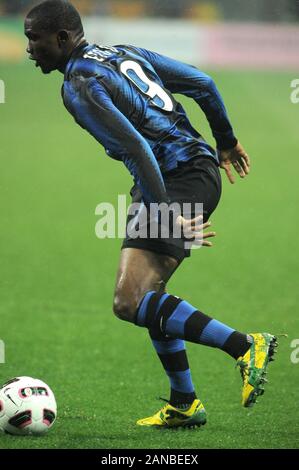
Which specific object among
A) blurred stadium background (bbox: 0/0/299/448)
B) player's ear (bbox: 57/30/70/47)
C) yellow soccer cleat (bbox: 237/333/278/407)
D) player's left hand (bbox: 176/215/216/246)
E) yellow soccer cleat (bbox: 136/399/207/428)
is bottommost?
blurred stadium background (bbox: 0/0/299/448)

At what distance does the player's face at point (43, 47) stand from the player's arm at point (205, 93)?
546 millimetres

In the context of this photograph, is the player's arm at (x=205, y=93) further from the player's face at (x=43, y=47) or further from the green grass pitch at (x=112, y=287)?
the green grass pitch at (x=112, y=287)

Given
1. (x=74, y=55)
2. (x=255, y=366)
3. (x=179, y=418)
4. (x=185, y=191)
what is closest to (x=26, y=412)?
(x=179, y=418)

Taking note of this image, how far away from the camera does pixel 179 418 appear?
4.90 meters

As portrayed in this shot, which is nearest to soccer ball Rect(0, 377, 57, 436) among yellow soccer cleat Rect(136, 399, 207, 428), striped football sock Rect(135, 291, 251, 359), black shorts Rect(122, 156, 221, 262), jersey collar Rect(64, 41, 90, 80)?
yellow soccer cleat Rect(136, 399, 207, 428)

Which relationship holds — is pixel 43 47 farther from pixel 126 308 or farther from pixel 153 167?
pixel 126 308

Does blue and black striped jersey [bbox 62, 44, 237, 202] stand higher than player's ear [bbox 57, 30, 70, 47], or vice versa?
player's ear [bbox 57, 30, 70, 47]

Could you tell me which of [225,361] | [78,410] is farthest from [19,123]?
[78,410]

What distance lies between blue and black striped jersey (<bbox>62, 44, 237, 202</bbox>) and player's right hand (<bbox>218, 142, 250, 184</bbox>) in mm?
42

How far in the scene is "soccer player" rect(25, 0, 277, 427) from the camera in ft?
14.3

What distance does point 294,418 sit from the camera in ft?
16.6

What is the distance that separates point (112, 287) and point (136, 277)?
4202 millimetres

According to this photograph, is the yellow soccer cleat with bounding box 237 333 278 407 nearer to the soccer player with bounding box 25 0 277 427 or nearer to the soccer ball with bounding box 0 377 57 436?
the soccer player with bounding box 25 0 277 427
